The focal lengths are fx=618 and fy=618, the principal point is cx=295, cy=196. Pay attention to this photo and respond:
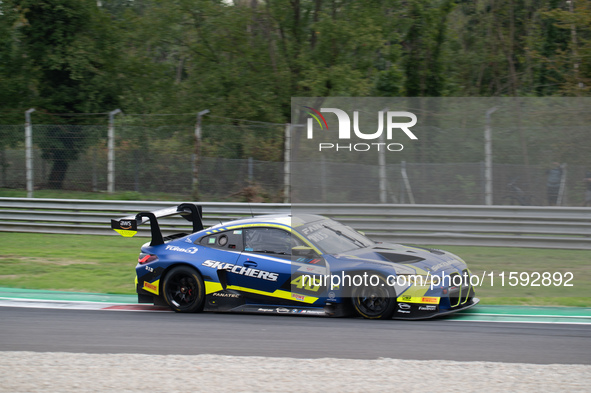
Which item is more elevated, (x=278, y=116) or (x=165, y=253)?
(x=278, y=116)

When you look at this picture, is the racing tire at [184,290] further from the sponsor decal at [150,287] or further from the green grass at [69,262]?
the green grass at [69,262]

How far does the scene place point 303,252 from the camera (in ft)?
24.8

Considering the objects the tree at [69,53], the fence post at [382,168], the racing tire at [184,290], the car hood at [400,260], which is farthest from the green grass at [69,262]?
the tree at [69,53]

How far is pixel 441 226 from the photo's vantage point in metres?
11.7

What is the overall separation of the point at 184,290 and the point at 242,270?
0.93 metres

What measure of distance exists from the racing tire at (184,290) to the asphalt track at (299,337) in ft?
0.60

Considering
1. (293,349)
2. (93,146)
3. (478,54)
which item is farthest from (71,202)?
(478,54)

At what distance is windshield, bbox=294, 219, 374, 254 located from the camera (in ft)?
25.3

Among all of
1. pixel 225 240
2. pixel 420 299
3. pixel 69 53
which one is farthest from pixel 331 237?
pixel 69 53

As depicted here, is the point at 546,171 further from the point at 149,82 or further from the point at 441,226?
the point at 149,82

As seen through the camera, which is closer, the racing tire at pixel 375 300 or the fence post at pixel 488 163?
the racing tire at pixel 375 300

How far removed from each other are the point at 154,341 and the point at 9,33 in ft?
58.7

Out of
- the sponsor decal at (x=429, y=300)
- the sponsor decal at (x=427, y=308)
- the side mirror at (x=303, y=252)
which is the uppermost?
the side mirror at (x=303, y=252)

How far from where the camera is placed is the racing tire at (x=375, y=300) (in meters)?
7.15
